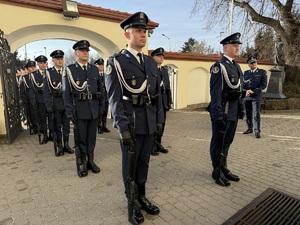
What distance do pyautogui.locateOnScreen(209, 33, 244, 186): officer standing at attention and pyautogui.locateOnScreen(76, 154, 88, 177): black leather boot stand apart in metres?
2.06

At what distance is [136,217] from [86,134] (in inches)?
69.6

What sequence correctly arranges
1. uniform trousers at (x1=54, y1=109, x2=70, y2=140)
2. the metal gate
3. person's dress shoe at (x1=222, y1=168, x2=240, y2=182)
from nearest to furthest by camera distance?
1. person's dress shoe at (x1=222, y1=168, x2=240, y2=182)
2. uniform trousers at (x1=54, y1=109, x2=70, y2=140)
3. the metal gate

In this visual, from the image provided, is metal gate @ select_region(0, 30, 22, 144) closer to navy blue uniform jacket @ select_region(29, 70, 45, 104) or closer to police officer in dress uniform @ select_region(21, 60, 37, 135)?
police officer in dress uniform @ select_region(21, 60, 37, 135)

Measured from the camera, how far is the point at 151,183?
3340mm

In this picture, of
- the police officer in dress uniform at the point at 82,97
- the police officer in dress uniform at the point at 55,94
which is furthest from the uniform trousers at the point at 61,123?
the police officer in dress uniform at the point at 82,97

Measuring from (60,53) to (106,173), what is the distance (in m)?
2.59

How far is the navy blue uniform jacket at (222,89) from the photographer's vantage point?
308 cm

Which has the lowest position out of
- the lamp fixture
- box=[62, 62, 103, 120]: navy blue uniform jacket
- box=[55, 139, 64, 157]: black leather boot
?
box=[55, 139, 64, 157]: black leather boot

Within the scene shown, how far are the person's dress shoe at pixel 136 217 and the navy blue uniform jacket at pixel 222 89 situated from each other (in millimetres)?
1619

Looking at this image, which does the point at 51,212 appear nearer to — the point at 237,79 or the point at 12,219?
the point at 12,219

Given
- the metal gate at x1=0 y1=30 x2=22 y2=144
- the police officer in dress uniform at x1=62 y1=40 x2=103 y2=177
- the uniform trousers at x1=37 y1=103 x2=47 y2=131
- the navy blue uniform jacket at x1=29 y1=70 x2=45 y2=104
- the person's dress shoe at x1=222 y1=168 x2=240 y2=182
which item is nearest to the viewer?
the person's dress shoe at x1=222 y1=168 x2=240 y2=182

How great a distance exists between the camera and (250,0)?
43.8 ft

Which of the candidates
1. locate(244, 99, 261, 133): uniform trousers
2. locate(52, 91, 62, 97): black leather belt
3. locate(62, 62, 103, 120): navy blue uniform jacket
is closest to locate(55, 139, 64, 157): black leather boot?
locate(52, 91, 62, 97): black leather belt

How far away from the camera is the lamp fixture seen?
20.8ft
